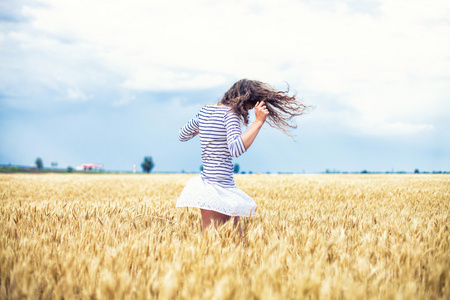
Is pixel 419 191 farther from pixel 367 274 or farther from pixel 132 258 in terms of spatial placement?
pixel 132 258

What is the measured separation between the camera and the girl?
3.11m

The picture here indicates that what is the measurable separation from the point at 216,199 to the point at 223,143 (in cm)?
52

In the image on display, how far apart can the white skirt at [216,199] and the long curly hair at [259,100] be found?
681 mm

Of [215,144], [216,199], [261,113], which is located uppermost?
[261,113]

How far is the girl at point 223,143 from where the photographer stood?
311 centimetres

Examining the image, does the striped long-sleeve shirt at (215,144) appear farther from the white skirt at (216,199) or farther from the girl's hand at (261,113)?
the girl's hand at (261,113)

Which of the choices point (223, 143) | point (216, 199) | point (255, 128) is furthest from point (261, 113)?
point (216, 199)

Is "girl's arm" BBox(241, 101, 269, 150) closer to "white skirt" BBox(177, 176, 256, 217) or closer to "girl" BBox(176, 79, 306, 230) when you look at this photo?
"girl" BBox(176, 79, 306, 230)

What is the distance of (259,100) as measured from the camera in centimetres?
324

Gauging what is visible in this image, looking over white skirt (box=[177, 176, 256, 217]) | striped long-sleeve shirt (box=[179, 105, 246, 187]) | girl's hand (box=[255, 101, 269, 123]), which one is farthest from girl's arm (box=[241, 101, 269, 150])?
white skirt (box=[177, 176, 256, 217])

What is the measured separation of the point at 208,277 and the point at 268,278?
0.31 meters

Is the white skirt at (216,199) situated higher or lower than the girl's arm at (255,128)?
lower

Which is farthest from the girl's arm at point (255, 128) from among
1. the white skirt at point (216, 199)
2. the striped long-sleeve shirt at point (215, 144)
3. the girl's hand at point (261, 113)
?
the white skirt at point (216, 199)

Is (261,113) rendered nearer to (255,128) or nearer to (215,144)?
(255,128)
